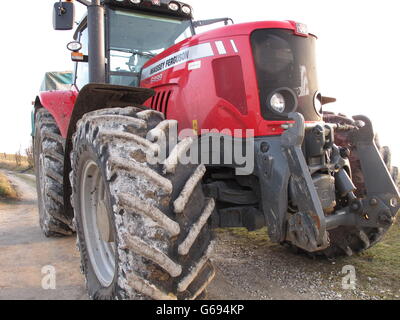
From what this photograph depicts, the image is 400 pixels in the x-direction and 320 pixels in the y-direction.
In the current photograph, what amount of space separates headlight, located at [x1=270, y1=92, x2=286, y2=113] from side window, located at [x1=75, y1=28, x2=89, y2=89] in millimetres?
2141

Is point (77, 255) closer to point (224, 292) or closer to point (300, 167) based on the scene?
point (224, 292)

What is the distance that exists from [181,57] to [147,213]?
1507 mm

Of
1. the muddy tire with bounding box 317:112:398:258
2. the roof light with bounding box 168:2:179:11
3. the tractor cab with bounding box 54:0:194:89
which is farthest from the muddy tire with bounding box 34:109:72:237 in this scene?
the muddy tire with bounding box 317:112:398:258

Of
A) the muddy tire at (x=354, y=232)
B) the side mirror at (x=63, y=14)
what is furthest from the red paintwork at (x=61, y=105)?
the muddy tire at (x=354, y=232)

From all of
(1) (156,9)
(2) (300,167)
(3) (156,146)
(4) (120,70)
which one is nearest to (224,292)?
(2) (300,167)

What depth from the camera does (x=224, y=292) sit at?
9.37 feet

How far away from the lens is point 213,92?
2.72 meters

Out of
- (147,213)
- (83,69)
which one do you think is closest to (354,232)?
(147,213)

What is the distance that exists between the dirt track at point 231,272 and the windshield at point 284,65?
1.35m

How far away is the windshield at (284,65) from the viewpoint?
263 cm

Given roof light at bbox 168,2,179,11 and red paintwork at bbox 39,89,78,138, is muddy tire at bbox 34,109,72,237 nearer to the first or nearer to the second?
red paintwork at bbox 39,89,78,138

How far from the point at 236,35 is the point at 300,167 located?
108cm

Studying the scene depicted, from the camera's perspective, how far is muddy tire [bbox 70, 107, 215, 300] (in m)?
1.93

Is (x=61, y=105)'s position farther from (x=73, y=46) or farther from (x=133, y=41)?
(x=133, y=41)
